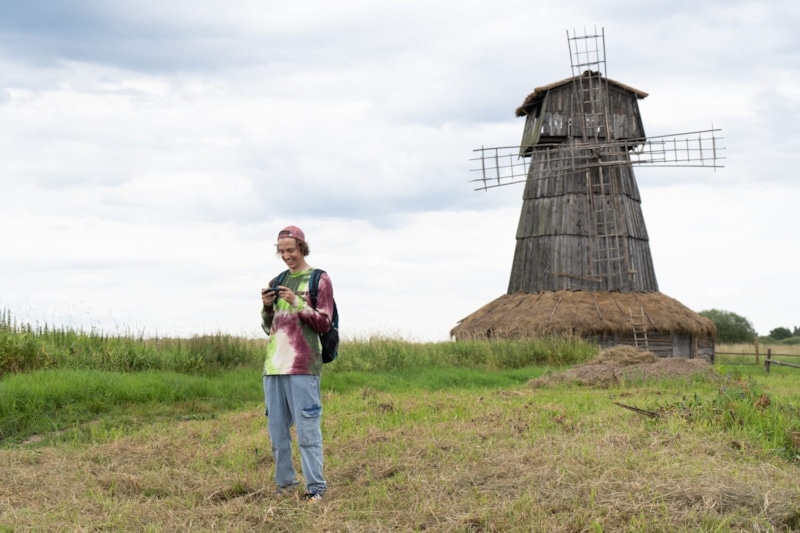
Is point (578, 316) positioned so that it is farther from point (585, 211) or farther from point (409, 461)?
point (409, 461)

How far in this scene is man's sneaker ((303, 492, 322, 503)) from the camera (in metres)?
6.45

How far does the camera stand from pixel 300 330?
6520 mm

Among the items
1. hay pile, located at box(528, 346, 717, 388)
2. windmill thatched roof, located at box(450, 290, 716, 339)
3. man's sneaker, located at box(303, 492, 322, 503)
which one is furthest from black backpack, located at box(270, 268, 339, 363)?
windmill thatched roof, located at box(450, 290, 716, 339)

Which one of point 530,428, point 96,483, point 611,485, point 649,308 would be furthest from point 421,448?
point 649,308

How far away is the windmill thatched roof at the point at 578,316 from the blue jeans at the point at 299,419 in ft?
59.7

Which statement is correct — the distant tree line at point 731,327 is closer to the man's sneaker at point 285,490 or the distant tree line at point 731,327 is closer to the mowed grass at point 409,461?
the mowed grass at point 409,461

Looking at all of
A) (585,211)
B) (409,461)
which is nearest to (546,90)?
(585,211)

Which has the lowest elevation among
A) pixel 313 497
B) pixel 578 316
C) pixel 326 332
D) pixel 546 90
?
pixel 313 497

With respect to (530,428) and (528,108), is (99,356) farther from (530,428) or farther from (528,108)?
(528,108)

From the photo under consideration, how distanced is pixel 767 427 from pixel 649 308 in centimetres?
1815

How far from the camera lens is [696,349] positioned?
27.1m

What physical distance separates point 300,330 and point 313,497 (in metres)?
1.27

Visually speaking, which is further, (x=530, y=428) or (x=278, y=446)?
(x=530, y=428)

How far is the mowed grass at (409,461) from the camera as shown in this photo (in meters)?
5.95
